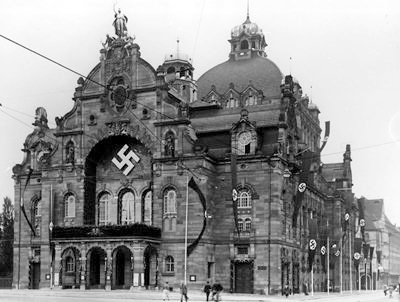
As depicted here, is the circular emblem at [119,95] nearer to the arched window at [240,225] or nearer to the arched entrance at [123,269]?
the arched entrance at [123,269]

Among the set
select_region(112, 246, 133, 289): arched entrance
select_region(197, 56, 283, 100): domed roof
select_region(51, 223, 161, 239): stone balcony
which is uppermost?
select_region(197, 56, 283, 100): domed roof

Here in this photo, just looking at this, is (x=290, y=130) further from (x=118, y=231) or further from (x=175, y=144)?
(x=118, y=231)

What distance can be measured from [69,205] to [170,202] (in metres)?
10.0

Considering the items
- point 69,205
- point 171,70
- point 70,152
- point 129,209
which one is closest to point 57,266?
point 69,205

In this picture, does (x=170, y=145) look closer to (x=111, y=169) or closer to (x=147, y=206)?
(x=147, y=206)

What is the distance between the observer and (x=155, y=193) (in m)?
59.7

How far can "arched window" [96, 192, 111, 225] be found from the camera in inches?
2494

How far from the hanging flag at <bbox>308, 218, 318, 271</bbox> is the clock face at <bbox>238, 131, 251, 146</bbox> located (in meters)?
10.1

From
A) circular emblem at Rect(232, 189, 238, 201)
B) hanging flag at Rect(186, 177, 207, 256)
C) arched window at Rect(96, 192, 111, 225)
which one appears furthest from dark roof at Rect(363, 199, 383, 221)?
hanging flag at Rect(186, 177, 207, 256)

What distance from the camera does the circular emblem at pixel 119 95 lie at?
61.8 m

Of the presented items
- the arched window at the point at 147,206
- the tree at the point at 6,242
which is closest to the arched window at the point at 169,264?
the arched window at the point at 147,206

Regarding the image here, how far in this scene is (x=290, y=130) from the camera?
206 ft

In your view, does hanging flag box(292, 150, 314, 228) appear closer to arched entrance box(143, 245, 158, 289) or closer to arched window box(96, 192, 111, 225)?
arched entrance box(143, 245, 158, 289)

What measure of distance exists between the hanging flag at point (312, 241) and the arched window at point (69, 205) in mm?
21349
